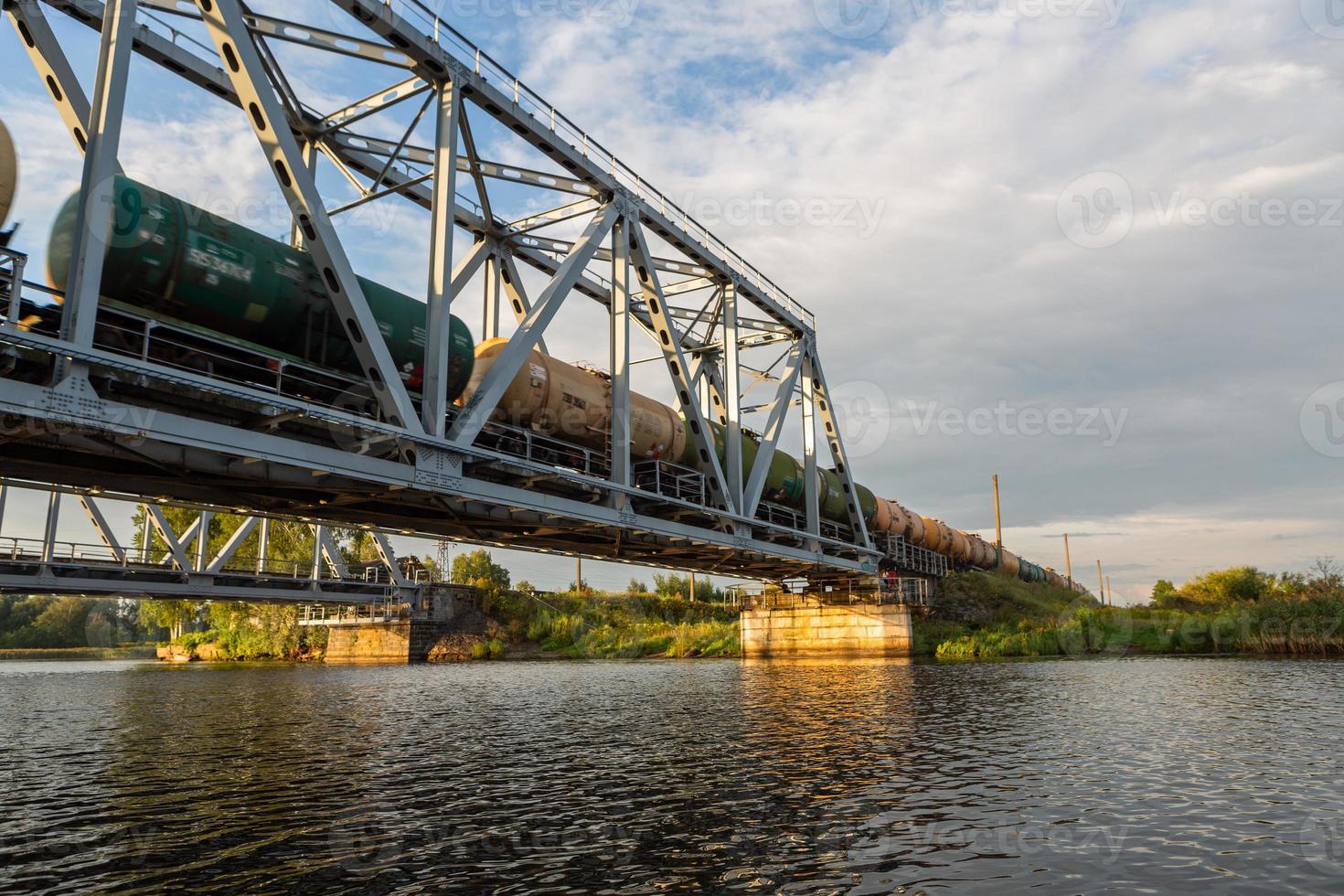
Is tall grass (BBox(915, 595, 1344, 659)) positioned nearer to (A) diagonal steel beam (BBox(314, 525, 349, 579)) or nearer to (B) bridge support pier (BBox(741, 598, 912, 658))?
(B) bridge support pier (BBox(741, 598, 912, 658))

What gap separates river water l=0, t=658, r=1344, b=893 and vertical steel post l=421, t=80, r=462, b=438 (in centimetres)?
682

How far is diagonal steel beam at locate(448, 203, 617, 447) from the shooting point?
18.7 meters

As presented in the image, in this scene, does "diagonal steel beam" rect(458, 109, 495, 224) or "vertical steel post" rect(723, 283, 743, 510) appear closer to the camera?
"diagonal steel beam" rect(458, 109, 495, 224)

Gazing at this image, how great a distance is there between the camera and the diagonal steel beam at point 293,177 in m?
15.2

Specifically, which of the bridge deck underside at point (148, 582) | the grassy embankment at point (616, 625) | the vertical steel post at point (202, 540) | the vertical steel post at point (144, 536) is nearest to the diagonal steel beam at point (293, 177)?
the bridge deck underside at point (148, 582)

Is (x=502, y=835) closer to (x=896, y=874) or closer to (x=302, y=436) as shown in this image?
(x=896, y=874)

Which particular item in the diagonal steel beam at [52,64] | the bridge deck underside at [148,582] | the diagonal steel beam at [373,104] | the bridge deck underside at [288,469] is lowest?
the bridge deck underside at [148,582]

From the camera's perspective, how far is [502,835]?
8938mm

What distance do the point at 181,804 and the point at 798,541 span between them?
28799mm

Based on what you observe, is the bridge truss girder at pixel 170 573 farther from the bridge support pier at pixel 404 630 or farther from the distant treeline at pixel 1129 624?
the distant treeline at pixel 1129 624

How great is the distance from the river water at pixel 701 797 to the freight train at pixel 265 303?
767cm

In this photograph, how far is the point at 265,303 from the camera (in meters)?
16.0

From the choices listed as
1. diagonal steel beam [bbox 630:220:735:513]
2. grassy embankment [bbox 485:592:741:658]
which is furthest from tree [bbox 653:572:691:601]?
diagonal steel beam [bbox 630:220:735:513]

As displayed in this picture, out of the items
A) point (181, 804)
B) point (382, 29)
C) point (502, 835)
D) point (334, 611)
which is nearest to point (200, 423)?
point (181, 804)
